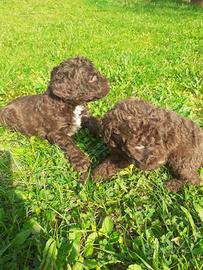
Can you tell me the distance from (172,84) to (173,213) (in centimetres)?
322

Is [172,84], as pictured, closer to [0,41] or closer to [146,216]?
[146,216]

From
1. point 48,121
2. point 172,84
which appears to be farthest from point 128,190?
point 172,84

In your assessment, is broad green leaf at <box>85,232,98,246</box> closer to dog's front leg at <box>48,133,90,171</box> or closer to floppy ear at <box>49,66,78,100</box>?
dog's front leg at <box>48,133,90,171</box>

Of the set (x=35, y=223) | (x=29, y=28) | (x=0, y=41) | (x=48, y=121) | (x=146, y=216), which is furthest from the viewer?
(x=29, y=28)

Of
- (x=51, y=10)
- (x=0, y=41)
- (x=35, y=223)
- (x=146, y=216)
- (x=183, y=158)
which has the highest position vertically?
(x=51, y=10)

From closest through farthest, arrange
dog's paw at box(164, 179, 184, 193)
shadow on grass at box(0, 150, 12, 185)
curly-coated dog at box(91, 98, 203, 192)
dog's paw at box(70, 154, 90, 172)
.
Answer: curly-coated dog at box(91, 98, 203, 192) < dog's paw at box(164, 179, 184, 193) < shadow on grass at box(0, 150, 12, 185) < dog's paw at box(70, 154, 90, 172)

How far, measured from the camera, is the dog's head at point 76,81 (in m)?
2.84

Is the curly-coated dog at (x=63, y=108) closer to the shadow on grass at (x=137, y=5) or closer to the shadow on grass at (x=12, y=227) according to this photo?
the shadow on grass at (x=12, y=227)

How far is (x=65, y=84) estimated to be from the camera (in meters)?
2.84

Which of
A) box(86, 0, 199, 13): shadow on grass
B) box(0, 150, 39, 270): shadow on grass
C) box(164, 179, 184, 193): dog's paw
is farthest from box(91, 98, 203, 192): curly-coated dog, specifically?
box(86, 0, 199, 13): shadow on grass

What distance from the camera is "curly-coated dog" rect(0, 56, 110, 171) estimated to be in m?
2.87

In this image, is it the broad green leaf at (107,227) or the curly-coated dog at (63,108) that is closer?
the broad green leaf at (107,227)

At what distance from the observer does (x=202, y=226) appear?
2.05 metres

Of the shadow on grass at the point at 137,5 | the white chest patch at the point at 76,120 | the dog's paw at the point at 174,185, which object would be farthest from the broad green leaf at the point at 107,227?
the shadow on grass at the point at 137,5
